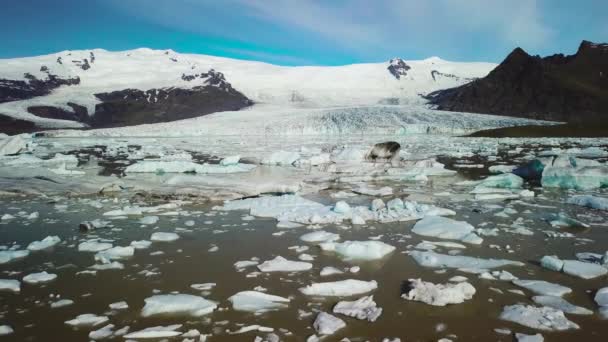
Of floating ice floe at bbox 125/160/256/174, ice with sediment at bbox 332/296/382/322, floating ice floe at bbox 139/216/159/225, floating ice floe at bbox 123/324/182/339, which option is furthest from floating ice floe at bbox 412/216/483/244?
floating ice floe at bbox 125/160/256/174

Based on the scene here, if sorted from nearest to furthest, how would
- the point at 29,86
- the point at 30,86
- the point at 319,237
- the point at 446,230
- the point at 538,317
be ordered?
the point at 538,317, the point at 319,237, the point at 446,230, the point at 29,86, the point at 30,86

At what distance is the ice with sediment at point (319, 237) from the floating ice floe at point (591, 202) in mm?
3819

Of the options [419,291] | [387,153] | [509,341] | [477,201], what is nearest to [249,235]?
[419,291]

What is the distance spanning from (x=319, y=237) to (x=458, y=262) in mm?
1378

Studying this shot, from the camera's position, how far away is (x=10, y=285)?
280 centimetres

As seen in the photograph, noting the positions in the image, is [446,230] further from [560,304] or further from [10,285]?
[10,285]

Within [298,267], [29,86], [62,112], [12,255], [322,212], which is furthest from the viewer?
[29,86]

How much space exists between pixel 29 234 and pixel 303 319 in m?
3.51

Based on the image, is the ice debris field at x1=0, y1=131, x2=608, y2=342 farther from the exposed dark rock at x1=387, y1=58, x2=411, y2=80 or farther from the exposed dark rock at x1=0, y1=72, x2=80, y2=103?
the exposed dark rock at x1=0, y1=72, x2=80, y2=103

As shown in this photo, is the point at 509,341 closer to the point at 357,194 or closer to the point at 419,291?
the point at 419,291

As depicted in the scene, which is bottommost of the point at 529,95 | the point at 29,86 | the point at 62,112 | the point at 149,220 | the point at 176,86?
the point at 149,220

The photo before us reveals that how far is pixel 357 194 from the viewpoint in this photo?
6891 mm

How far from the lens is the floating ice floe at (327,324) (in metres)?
2.18

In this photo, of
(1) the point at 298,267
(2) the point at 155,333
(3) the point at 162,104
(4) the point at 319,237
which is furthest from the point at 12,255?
(3) the point at 162,104
